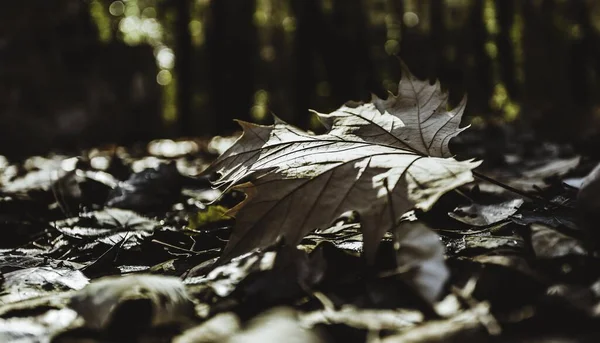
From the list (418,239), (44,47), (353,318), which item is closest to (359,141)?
(418,239)

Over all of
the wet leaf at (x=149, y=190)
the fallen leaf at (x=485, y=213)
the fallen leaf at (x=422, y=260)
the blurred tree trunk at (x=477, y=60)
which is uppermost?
the fallen leaf at (x=422, y=260)

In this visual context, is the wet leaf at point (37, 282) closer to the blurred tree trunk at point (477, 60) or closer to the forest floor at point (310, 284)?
the forest floor at point (310, 284)

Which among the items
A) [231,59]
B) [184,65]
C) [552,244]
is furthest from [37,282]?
[184,65]

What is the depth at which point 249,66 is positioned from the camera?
8.87m

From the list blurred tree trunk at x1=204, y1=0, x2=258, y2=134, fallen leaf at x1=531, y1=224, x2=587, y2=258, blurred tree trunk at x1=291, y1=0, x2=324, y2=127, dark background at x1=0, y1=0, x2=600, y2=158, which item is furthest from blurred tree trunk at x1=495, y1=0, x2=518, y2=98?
fallen leaf at x1=531, y1=224, x2=587, y2=258

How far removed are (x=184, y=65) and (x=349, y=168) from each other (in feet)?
29.1

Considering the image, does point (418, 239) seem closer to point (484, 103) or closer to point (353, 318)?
point (353, 318)

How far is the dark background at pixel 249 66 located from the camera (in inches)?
264

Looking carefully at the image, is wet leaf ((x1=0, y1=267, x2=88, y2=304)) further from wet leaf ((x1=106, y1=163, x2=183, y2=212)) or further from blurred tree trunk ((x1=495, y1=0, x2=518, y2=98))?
blurred tree trunk ((x1=495, y1=0, x2=518, y2=98))

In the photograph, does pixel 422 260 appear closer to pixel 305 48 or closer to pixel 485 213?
pixel 485 213

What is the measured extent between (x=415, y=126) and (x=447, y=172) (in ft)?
0.92

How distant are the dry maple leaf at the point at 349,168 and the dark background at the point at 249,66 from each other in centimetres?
408

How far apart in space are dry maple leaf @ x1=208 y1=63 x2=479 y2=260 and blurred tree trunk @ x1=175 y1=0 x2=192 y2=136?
26.9 ft

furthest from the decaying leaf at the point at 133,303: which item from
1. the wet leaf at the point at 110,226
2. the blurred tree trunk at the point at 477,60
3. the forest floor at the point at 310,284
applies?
the blurred tree trunk at the point at 477,60
